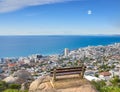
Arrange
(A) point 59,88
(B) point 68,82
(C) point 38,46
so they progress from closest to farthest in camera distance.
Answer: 1. (A) point 59,88
2. (B) point 68,82
3. (C) point 38,46

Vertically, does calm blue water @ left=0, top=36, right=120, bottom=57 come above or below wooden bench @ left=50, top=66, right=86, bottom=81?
below

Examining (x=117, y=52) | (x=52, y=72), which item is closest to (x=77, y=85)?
(x=52, y=72)

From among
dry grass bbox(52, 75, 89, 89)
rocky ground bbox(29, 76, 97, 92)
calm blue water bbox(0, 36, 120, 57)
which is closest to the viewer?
rocky ground bbox(29, 76, 97, 92)

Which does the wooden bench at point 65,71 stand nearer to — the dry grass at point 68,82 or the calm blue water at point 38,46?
the dry grass at point 68,82

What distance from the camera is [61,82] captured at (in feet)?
19.8

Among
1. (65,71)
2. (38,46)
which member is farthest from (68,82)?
(38,46)

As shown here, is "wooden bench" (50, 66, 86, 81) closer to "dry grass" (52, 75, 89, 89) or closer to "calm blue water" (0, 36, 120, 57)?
"dry grass" (52, 75, 89, 89)

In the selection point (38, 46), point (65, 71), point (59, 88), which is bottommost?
point (38, 46)

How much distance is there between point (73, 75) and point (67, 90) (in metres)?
0.66

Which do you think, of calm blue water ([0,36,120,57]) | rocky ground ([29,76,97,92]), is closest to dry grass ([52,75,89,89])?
rocky ground ([29,76,97,92])

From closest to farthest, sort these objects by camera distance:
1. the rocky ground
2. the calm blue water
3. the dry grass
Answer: the rocky ground < the dry grass < the calm blue water

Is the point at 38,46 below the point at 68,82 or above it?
below

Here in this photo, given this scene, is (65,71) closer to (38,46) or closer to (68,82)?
(68,82)

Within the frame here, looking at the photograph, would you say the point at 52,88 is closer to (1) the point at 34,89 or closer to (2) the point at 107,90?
(1) the point at 34,89
